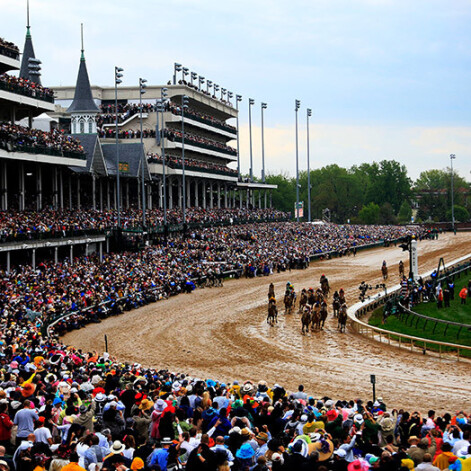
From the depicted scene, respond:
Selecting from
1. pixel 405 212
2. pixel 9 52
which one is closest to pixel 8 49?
pixel 9 52

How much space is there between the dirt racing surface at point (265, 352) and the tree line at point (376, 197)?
3543 inches

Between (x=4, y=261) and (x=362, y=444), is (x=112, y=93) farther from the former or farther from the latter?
(x=362, y=444)

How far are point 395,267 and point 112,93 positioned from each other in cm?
3419

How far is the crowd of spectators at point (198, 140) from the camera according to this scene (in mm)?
64969

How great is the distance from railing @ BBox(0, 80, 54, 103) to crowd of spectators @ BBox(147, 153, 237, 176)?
807 inches

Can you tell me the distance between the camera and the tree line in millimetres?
124281

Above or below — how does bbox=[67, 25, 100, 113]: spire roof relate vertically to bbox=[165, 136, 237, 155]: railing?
above

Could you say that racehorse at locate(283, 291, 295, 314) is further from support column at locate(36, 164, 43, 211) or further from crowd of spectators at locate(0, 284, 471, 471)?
support column at locate(36, 164, 43, 211)

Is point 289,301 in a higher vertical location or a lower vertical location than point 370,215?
lower

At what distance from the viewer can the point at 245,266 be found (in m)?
43.9

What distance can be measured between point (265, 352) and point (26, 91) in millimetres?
22849

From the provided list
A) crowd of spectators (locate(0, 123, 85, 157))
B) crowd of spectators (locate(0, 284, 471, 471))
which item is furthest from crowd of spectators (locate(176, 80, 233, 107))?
crowd of spectators (locate(0, 284, 471, 471))

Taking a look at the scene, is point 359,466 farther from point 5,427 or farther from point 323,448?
point 5,427

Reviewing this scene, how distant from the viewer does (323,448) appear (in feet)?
28.5
